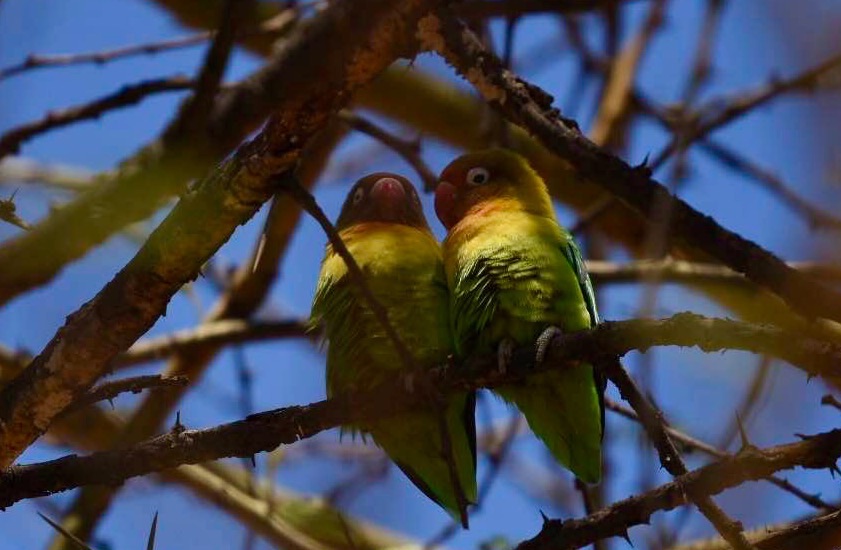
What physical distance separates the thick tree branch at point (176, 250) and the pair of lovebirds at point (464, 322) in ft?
3.21

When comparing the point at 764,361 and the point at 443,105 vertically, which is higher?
the point at 443,105

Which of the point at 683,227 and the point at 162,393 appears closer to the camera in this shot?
the point at 683,227

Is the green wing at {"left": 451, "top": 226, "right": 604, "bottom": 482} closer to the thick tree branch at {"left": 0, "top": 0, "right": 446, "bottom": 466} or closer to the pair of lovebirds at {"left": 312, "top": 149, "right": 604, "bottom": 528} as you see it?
the pair of lovebirds at {"left": 312, "top": 149, "right": 604, "bottom": 528}

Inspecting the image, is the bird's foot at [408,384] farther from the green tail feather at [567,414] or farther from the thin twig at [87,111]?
the thin twig at [87,111]

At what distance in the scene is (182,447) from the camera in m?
2.83

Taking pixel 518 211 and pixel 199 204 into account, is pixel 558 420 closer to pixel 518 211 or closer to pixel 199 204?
pixel 518 211

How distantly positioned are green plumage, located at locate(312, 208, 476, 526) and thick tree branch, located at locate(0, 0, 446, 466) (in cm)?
100

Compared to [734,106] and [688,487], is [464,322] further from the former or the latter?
[734,106]

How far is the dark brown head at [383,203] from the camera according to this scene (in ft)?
14.5

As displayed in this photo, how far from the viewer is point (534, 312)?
3520 millimetres

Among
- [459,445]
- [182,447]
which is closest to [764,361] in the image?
[459,445]

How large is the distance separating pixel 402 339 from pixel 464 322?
0.23m

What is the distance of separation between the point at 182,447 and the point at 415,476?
4.09 ft

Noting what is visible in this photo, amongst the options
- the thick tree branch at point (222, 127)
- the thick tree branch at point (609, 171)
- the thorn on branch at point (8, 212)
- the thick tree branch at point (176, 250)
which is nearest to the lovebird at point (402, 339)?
the thick tree branch at point (609, 171)
